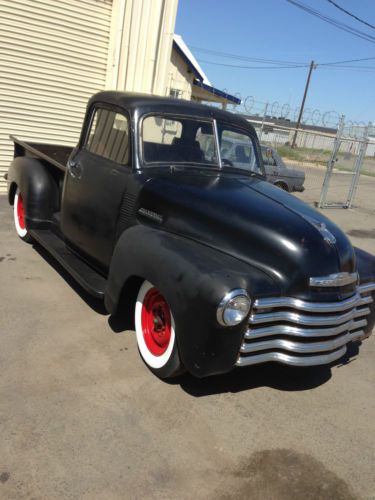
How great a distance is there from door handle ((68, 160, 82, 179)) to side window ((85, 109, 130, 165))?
18 centimetres

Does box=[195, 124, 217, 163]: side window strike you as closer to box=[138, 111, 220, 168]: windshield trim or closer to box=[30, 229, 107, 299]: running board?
box=[138, 111, 220, 168]: windshield trim

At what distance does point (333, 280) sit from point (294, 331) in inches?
17.8

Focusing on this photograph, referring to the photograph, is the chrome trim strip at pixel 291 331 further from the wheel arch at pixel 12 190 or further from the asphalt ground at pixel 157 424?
the wheel arch at pixel 12 190

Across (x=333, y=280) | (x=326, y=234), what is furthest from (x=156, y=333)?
(x=326, y=234)

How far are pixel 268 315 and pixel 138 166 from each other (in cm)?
171

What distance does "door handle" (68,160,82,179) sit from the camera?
14.6ft

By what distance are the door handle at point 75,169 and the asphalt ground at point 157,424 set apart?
133 centimetres

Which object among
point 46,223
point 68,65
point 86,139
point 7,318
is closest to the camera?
point 7,318

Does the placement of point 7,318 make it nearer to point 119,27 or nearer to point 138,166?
point 138,166

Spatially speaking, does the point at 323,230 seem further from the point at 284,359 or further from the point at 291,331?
the point at 284,359

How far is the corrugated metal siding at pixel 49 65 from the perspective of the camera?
793cm

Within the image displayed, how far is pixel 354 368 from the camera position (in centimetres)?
397

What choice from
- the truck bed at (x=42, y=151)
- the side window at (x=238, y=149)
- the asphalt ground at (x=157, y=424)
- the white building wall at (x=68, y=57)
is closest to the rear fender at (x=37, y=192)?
the truck bed at (x=42, y=151)

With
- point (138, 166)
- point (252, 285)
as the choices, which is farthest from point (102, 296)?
point (252, 285)
